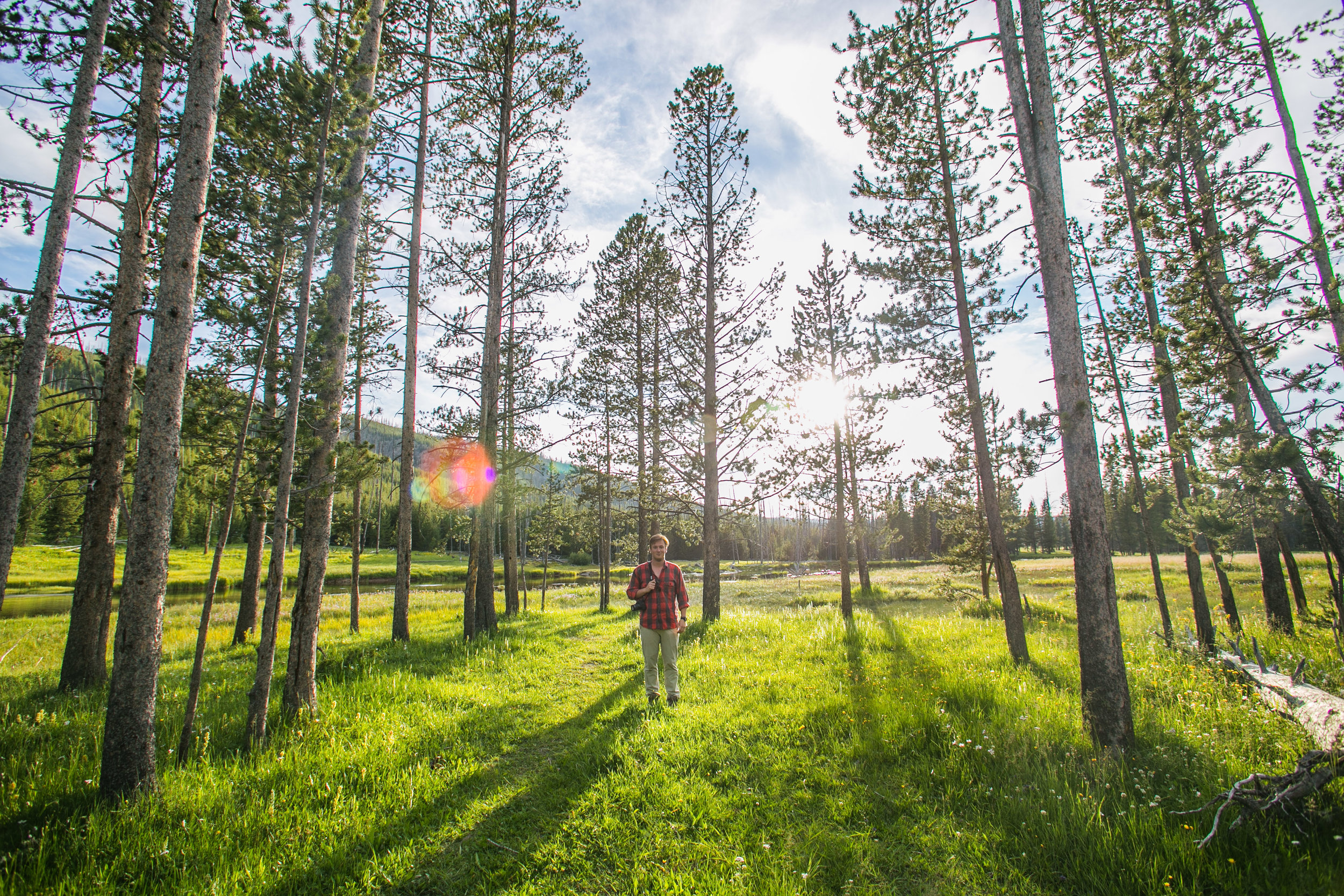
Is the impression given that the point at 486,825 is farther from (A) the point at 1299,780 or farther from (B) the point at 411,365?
(B) the point at 411,365

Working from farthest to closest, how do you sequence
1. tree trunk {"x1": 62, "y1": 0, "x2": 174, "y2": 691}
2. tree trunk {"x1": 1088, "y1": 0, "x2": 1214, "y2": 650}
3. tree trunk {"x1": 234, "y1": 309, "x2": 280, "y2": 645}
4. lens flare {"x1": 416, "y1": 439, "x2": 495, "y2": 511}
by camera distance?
lens flare {"x1": 416, "y1": 439, "x2": 495, "y2": 511} → tree trunk {"x1": 1088, "y1": 0, "x2": 1214, "y2": 650} → tree trunk {"x1": 234, "y1": 309, "x2": 280, "y2": 645} → tree trunk {"x1": 62, "y1": 0, "x2": 174, "y2": 691}

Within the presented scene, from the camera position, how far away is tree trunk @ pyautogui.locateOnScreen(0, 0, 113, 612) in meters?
6.02

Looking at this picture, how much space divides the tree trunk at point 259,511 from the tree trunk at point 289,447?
0.48 metres

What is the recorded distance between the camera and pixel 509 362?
52.5 ft

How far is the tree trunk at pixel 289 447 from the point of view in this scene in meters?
4.58

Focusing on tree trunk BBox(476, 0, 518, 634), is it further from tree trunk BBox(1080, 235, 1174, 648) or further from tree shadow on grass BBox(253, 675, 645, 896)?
tree trunk BBox(1080, 235, 1174, 648)

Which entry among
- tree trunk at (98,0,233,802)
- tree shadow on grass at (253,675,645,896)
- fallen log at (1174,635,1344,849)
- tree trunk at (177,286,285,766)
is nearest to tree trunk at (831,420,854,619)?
fallen log at (1174,635,1344,849)

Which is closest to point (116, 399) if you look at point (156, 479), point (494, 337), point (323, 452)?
point (323, 452)

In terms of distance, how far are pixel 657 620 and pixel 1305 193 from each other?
38.2 ft

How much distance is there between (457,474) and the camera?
1268 centimetres

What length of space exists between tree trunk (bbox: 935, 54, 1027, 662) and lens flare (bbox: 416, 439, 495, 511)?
32.6ft

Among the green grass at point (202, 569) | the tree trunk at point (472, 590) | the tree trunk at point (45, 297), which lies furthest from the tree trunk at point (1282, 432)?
the green grass at point (202, 569)

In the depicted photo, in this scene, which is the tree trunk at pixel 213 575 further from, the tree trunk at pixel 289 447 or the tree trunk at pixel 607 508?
the tree trunk at pixel 607 508

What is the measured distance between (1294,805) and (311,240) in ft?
29.4
